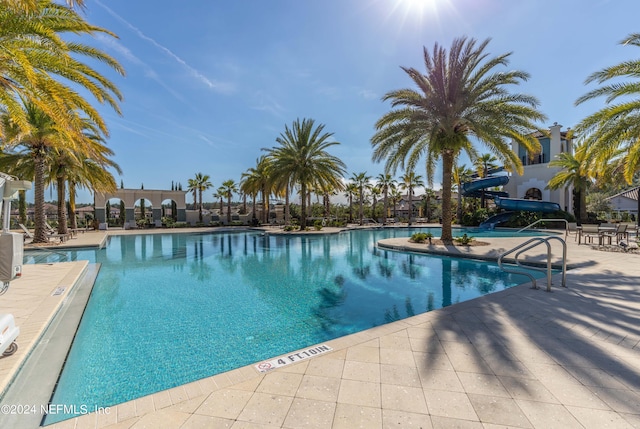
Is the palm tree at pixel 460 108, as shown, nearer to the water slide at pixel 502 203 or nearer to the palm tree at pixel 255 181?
the water slide at pixel 502 203

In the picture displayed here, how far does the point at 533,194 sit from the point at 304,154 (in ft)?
81.4

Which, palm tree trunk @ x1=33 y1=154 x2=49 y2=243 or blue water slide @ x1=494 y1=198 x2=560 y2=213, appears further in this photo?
blue water slide @ x1=494 y1=198 x2=560 y2=213

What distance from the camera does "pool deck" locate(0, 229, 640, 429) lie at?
243cm

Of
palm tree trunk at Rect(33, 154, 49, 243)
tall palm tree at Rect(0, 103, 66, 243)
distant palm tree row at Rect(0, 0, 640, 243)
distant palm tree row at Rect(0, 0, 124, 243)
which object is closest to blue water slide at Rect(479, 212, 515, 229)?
distant palm tree row at Rect(0, 0, 640, 243)

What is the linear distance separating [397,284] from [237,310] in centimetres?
440

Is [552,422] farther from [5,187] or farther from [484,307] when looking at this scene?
[5,187]

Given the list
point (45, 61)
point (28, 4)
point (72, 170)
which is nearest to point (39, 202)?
point (72, 170)

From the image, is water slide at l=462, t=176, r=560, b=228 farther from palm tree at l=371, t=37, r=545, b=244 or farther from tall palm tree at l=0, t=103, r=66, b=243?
tall palm tree at l=0, t=103, r=66, b=243

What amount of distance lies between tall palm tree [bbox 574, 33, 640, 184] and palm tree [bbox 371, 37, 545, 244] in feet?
6.47

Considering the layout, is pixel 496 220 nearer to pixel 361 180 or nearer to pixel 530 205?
pixel 530 205

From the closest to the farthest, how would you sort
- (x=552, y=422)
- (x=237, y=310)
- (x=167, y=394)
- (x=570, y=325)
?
(x=552, y=422)
(x=167, y=394)
(x=570, y=325)
(x=237, y=310)

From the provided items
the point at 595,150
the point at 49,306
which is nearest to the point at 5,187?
the point at 49,306

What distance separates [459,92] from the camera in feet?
43.4

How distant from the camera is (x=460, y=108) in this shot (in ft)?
43.3
